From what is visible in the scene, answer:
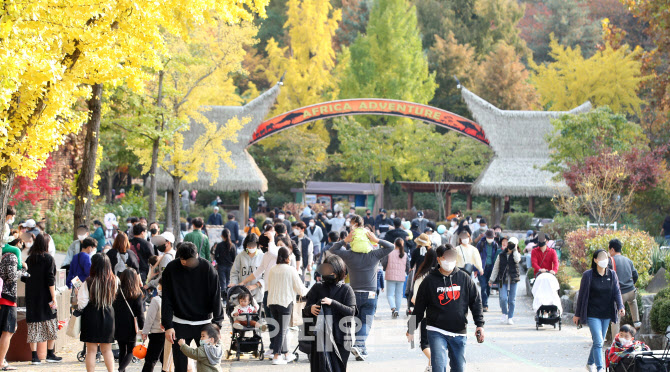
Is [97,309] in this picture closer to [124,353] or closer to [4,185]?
[124,353]

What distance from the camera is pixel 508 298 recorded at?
1625cm

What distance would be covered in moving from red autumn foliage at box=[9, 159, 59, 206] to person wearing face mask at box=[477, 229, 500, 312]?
1621 cm

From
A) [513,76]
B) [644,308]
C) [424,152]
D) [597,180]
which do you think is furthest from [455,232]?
[513,76]

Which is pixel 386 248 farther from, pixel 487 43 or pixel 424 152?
pixel 487 43

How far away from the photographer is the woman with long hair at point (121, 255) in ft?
40.4

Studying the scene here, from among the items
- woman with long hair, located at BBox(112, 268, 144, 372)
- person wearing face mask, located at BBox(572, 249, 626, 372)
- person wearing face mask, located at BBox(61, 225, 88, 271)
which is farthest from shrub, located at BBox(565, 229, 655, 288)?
woman with long hair, located at BBox(112, 268, 144, 372)

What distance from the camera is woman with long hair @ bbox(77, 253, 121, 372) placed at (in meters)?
9.43

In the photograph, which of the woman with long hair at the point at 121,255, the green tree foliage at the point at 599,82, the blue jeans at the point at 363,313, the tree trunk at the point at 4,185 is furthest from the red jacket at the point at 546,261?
the green tree foliage at the point at 599,82

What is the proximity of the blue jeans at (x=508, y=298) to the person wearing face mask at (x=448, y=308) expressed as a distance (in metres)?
7.82

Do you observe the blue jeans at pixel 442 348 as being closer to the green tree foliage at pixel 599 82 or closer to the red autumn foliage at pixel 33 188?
the red autumn foliage at pixel 33 188

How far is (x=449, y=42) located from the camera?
53.8 meters

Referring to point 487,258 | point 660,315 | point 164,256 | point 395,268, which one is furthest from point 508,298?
point 164,256

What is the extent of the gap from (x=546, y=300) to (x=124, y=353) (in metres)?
8.31

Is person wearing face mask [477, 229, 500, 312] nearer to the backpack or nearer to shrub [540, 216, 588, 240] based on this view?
the backpack
